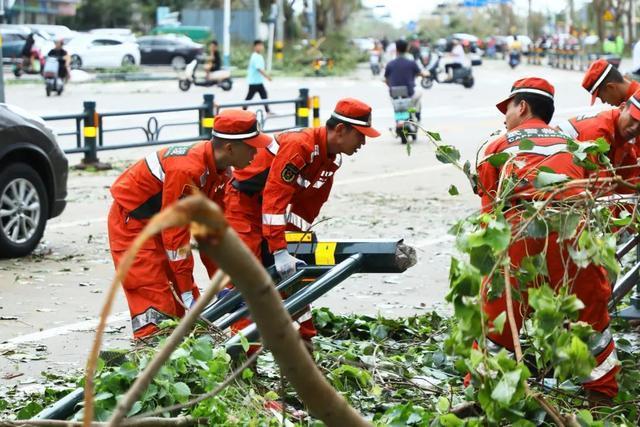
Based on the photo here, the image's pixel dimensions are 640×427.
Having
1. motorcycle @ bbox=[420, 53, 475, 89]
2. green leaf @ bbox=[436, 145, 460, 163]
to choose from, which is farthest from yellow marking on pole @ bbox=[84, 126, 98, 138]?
motorcycle @ bbox=[420, 53, 475, 89]

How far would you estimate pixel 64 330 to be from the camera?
806 cm

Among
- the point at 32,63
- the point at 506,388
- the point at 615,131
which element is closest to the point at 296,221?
the point at 615,131

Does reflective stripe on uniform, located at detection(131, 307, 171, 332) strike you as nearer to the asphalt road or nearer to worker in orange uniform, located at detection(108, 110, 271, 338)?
worker in orange uniform, located at detection(108, 110, 271, 338)

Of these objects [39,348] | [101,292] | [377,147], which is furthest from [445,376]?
[377,147]

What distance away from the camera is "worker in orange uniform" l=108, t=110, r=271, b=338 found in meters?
6.08

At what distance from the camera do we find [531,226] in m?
4.02

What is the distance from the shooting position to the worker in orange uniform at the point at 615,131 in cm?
672

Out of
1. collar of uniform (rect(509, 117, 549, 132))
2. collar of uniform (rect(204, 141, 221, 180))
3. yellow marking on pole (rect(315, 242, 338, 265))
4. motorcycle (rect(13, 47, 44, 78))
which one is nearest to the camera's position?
collar of uniform (rect(509, 117, 549, 132))

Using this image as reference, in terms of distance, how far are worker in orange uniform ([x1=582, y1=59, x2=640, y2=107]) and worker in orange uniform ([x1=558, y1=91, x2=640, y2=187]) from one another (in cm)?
64

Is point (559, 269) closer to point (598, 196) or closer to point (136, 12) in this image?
point (598, 196)

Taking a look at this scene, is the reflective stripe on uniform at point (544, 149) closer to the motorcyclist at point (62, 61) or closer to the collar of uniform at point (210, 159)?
the collar of uniform at point (210, 159)

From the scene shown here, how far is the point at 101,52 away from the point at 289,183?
44.6 metres

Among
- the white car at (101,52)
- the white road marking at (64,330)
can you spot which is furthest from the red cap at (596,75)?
the white car at (101,52)

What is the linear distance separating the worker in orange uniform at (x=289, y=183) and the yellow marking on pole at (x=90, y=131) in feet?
33.4
